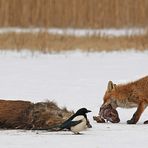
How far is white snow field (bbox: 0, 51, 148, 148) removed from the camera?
608 centimetres

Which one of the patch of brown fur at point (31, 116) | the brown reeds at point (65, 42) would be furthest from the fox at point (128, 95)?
the brown reeds at point (65, 42)

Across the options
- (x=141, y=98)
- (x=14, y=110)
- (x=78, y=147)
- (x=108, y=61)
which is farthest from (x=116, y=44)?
(x=78, y=147)

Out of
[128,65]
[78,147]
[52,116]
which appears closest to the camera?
[78,147]

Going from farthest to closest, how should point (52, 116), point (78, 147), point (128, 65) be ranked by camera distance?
point (128, 65) → point (52, 116) → point (78, 147)

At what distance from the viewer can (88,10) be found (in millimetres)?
21719

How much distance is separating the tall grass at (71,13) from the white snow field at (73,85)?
15.7ft

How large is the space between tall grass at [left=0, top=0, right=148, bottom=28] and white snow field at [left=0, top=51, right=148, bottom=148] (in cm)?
478

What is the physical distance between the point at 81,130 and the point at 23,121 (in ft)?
2.53

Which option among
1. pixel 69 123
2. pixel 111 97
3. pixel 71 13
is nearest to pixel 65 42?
pixel 71 13

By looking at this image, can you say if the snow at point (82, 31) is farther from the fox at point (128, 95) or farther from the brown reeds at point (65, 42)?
the fox at point (128, 95)

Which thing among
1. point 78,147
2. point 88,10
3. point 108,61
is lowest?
point 78,147

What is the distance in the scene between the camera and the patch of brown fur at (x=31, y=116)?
6.93 m

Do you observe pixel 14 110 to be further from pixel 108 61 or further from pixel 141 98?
pixel 108 61

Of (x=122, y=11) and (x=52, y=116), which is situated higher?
(x=122, y=11)
